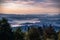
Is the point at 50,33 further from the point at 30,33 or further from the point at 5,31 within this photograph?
the point at 5,31

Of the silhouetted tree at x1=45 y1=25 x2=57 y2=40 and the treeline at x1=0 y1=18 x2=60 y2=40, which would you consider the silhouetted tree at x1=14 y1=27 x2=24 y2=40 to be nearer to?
the treeline at x1=0 y1=18 x2=60 y2=40

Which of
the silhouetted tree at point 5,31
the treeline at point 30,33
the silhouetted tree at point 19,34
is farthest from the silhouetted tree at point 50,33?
the silhouetted tree at point 5,31

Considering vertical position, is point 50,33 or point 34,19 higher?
point 34,19

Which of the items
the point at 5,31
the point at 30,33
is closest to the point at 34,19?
the point at 30,33

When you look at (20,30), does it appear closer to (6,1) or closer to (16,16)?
(16,16)

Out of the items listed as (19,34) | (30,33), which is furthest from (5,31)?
(30,33)

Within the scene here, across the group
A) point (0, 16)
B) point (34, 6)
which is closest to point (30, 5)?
point (34, 6)

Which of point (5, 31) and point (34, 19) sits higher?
point (34, 19)

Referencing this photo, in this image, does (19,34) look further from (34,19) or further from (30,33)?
(34,19)
